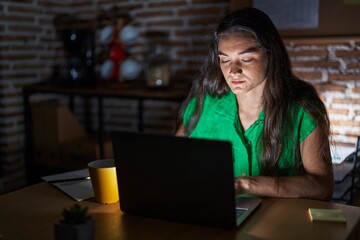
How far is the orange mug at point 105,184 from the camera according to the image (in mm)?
1189

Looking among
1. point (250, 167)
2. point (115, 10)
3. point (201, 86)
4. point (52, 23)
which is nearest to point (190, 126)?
point (201, 86)

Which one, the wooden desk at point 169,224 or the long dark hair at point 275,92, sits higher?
the long dark hair at point 275,92

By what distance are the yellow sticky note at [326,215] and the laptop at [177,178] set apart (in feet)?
0.49

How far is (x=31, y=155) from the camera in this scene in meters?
3.31

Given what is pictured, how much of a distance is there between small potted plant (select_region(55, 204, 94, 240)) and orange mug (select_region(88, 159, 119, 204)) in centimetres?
27

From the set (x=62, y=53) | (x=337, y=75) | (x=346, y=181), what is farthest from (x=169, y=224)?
(x=62, y=53)

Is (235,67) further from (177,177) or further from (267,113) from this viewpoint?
(177,177)

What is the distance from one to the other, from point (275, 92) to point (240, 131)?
0.56 ft

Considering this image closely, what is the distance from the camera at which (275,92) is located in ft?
5.04

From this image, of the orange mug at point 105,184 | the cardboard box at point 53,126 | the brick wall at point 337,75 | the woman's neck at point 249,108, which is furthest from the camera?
the cardboard box at point 53,126

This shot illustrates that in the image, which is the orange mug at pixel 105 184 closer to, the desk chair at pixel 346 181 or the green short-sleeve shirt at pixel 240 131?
the green short-sleeve shirt at pixel 240 131

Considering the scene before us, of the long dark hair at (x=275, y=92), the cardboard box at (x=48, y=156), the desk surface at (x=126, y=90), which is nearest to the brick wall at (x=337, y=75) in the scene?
the desk surface at (x=126, y=90)

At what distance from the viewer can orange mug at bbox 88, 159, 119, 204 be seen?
1.19 metres

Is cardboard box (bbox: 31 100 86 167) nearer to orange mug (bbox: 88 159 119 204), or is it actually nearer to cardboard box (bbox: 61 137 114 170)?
cardboard box (bbox: 61 137 114 170)
